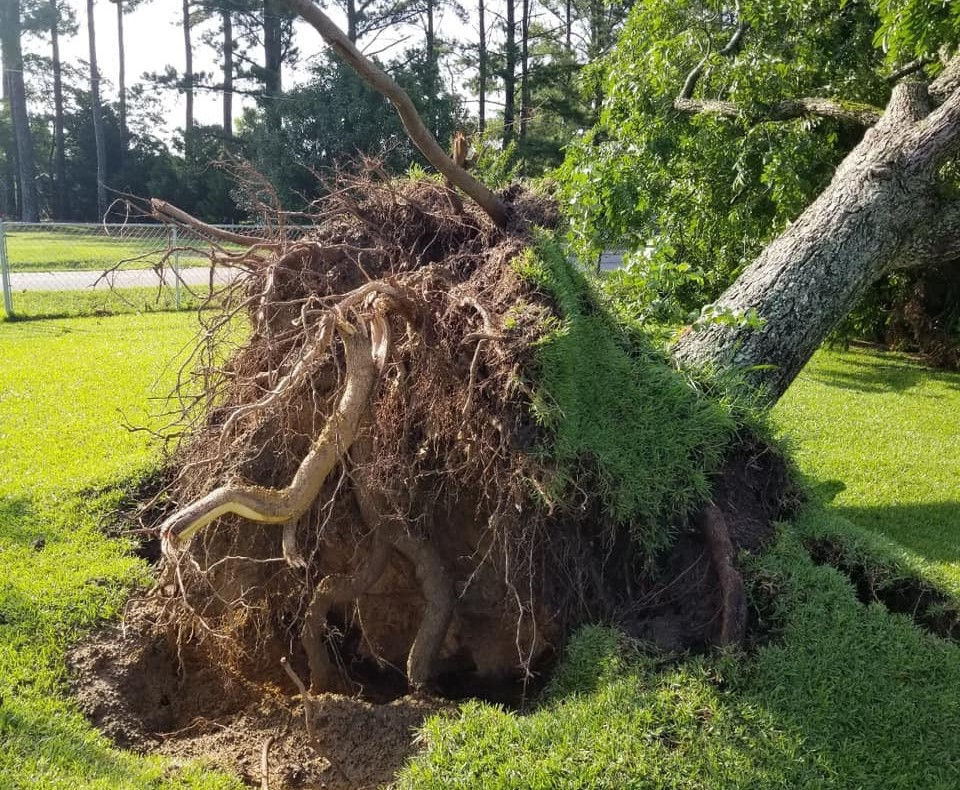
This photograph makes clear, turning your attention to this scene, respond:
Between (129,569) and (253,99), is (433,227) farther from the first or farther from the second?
(253,99)

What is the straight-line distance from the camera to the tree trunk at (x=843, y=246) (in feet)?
15.1

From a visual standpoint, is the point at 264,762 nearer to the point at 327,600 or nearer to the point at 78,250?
the point at 327,600

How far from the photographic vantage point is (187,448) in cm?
415

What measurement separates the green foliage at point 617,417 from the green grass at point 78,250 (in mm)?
9594

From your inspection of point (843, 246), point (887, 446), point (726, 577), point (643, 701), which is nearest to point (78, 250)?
point (887, 446)

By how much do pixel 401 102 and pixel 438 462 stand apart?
1.56 metres

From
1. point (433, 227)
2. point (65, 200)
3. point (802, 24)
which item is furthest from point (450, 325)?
point (65, 200)

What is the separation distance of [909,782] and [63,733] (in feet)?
9.91

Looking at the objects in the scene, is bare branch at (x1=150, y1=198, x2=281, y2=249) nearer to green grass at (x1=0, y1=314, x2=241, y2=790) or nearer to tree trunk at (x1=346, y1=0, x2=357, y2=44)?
green grass at (x1=0, y1=314, x2=241, y2=790)

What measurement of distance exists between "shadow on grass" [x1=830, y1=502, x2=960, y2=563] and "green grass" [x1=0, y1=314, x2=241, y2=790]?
464 cm

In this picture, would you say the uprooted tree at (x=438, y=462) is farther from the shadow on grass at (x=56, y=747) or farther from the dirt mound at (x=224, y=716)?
the shadow on grass at (x=56, y=747)

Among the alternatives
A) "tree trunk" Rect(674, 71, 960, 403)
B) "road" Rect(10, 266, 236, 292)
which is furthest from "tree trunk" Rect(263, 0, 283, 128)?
"tree trunk" Rect(674, 71, 960, 403)

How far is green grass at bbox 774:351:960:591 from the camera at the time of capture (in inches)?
219

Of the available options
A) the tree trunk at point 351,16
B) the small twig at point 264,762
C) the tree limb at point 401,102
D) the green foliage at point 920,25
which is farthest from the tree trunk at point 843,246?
the tree trunk at point 351,16
